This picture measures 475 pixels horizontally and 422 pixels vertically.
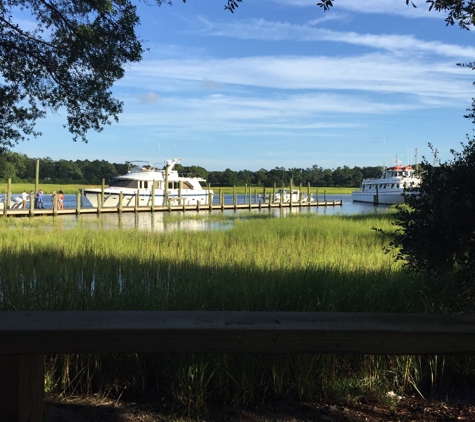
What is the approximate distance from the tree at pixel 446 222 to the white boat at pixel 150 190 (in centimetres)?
3453

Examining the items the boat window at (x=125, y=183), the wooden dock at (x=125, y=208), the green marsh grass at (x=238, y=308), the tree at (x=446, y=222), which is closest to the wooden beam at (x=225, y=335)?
the tree at (x=446, y=222)

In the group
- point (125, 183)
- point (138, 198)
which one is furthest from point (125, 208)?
point (125, 183)

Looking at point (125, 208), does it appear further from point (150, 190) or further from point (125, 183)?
point (125, 183)

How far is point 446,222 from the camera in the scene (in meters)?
3.28

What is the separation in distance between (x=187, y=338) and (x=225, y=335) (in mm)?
183

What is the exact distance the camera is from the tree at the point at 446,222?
3275 millimetres

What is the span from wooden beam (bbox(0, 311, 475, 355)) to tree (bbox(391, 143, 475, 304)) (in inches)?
37.5

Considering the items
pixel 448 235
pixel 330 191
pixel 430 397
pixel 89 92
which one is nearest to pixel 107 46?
pixel 89 92

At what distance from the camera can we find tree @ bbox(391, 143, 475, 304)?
3275mm

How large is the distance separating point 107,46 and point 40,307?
3.80 metres

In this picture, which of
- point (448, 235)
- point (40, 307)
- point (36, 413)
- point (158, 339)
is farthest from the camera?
point (40, 307)

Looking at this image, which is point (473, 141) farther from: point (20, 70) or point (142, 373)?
point (20, 70)

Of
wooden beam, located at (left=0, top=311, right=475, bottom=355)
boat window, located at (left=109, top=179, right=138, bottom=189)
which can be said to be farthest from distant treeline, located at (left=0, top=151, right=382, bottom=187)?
wooden beam, located at (left=0, top=311, right=475, bottom=355)

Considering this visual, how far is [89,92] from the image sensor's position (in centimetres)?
700
